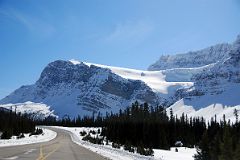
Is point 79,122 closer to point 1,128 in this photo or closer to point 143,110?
point 143,110

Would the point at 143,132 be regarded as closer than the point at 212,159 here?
No

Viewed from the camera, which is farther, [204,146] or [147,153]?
[147,153]

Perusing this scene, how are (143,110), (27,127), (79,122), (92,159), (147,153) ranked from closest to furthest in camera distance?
(92,159)
(147,153)
(27,127)
(143,110)
(79,122)

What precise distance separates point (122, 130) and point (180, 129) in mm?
24494

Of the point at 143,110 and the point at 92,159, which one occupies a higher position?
the point at 143,110

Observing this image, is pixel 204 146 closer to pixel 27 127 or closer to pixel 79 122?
pixel 27 127

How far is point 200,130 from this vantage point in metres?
123

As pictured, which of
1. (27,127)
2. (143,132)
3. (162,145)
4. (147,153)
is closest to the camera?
(147,153)

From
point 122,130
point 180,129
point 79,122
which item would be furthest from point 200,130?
point 79,122

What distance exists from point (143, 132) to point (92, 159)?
202 ft

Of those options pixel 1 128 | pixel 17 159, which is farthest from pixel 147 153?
pixel 1 128

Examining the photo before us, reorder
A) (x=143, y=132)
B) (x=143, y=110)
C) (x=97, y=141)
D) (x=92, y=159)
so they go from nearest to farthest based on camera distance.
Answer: (x=92, y=159), (x=97, y=141), (x=143, y=132), (x=143, y=110)

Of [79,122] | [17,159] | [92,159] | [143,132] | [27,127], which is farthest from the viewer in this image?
[79,122]

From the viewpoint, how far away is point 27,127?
107000mm
